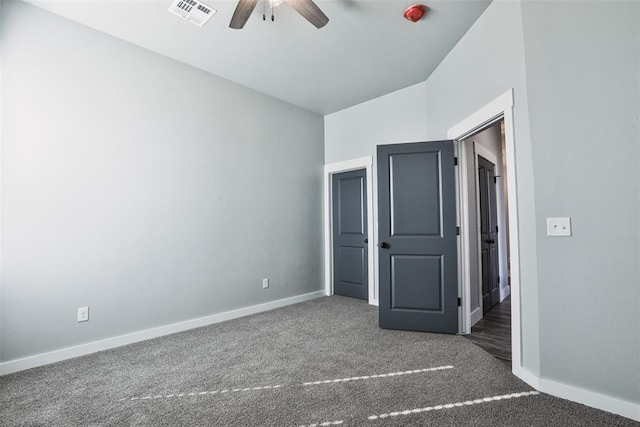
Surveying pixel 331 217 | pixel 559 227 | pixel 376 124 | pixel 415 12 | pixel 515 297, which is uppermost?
pixel 415 12

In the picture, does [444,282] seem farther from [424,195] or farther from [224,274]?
[224,274]

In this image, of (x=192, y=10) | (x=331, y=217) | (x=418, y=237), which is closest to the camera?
(x=192, y=10)

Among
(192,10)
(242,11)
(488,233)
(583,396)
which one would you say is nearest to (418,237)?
(488,233)

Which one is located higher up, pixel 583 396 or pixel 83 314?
pixel 83 314

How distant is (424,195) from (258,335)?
2280 millimetres

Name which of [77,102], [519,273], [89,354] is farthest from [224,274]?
[519,273]

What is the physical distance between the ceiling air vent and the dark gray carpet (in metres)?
2.93

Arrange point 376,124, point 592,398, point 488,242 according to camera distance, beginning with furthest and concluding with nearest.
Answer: point 376,124
point 488,242
point 592,398

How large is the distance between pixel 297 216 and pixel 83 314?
2733 millimetres

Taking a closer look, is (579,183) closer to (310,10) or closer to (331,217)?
(310,10)

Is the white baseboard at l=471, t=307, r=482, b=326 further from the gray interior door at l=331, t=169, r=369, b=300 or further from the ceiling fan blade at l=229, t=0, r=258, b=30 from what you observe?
the ceiling fan blade at l=229, t=0, r=258, b=30

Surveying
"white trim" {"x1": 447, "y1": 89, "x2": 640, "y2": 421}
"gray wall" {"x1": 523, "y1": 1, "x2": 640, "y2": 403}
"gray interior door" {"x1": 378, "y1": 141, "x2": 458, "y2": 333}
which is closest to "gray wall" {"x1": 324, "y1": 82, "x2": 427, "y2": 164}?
"gray interior door" {"x1": 378, "y1": 141, "x2": 458, "y2": 333}

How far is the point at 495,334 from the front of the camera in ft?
10.3

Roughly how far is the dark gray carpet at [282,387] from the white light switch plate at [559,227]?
1028mm
